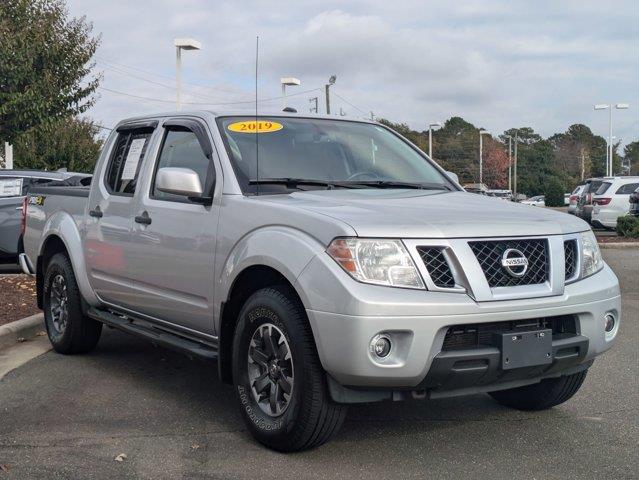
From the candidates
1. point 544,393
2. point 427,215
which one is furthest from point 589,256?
point 427,215

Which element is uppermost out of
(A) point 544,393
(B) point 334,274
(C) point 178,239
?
(C) point 178,239

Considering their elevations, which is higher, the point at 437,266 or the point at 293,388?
the point at 437,266

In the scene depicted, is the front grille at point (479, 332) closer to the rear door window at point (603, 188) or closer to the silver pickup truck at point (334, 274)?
the silver pickup truck at point (334, 274)

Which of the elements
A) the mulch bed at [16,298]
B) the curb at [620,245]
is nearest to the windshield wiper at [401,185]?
the mulch bed at [16,298]

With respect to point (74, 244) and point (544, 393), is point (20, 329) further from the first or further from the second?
point (544, 393)

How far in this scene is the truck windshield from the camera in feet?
15.9

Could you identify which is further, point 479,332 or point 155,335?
point 155,335

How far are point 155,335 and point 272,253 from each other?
1528mm

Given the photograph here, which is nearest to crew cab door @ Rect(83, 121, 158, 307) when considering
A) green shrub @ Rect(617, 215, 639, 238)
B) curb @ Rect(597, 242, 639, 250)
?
curb @ Rect(597, 242, 639, 250)

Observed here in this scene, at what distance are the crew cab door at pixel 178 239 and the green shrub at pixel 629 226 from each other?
15.2 meters

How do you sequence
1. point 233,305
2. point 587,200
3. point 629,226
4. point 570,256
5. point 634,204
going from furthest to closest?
1. point 587,200
2. point 634,204
3. point 629,226
4. point 233,305
5. point 570,256

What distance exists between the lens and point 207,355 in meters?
4.67

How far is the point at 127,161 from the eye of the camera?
595 centimetres

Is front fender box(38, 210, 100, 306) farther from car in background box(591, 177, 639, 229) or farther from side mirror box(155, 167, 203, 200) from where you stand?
car in background box(591, 177, 639, 229)
